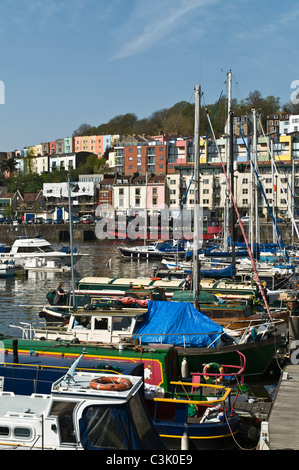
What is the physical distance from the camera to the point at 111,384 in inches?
426

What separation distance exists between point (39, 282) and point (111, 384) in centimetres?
3947

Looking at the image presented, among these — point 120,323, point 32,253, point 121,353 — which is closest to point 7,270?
point 32,253

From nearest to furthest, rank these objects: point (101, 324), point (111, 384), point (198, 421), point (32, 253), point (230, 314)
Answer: point (111, 384), point (198, 421), point (101, 324), point (230, 314), point (32, 253)

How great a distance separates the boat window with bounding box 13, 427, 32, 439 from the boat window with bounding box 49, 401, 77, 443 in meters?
0.54

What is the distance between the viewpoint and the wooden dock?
12.6 meters

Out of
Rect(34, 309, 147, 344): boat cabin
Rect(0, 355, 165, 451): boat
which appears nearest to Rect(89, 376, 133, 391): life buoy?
Rect(0, 355, 165, 451): boat

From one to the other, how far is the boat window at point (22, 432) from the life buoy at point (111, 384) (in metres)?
1.38

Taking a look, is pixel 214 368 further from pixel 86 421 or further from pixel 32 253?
pixel 32 253

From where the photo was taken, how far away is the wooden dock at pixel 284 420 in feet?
41.4

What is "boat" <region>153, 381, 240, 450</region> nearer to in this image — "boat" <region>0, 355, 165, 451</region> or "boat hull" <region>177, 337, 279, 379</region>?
"boat" <region>0, 355, 165, 451</region>

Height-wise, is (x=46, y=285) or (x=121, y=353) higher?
(x=121, y=353)

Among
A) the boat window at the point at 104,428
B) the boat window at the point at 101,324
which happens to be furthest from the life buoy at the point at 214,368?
the boat window at the point at 104,428

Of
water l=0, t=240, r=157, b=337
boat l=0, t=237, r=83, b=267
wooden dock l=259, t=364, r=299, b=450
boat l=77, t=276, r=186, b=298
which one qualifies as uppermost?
boat l=77, t=276, r=186, b=298
